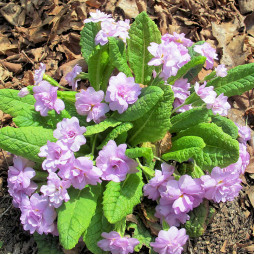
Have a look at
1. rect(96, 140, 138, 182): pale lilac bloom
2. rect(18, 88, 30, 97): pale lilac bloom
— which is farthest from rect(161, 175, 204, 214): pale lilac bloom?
rect(18, 88, 30, 97): pale lilac bloom

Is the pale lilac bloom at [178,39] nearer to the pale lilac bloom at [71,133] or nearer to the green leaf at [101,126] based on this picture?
the green leaf at [101,126]

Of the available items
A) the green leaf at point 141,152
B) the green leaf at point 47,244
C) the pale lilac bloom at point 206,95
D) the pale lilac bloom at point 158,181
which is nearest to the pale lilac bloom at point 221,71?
the pale lilac bloom at point 206,95

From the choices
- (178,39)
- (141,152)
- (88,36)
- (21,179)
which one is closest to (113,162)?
(141,152)

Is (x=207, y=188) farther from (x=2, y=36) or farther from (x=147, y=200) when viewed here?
(x=2, y=36)

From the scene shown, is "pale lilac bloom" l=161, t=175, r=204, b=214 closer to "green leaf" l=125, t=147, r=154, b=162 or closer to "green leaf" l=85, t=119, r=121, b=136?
"green leaf" l=125, t=147, r=154, b=162

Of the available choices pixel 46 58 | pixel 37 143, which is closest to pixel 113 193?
pixel 37 143
